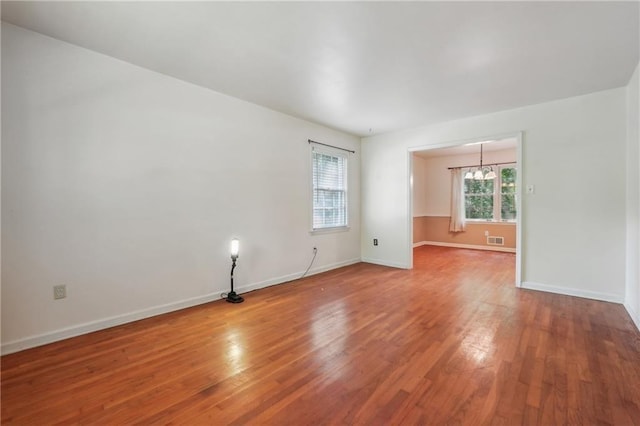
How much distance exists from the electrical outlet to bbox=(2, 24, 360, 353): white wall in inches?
1.2

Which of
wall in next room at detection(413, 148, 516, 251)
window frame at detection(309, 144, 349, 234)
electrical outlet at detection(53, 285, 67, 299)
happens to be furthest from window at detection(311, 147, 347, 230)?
wall in next room at detection(413, 148, 516, 251)

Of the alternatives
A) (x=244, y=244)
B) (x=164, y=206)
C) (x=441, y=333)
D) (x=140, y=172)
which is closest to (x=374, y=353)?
(x=441, y=333)

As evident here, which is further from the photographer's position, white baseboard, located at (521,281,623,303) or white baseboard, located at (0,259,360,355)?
white baseboard, located at (521,281,623,303)

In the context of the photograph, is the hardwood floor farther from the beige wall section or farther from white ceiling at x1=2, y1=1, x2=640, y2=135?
the beige wall section

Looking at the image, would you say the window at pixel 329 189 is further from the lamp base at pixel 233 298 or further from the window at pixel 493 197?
the window at pixel 493 197

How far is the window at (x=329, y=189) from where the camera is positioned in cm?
479

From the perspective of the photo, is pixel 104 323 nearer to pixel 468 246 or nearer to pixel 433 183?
pixel 468 246

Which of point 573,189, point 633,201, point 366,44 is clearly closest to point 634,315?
point 633,201

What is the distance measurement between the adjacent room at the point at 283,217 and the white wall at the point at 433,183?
11.8 ft

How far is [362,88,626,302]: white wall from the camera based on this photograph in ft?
11.0

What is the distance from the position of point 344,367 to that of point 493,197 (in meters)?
7.03

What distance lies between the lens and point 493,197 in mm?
7371

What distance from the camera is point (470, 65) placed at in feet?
9.05

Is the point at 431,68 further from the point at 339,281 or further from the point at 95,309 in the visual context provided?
the point at 95,309
